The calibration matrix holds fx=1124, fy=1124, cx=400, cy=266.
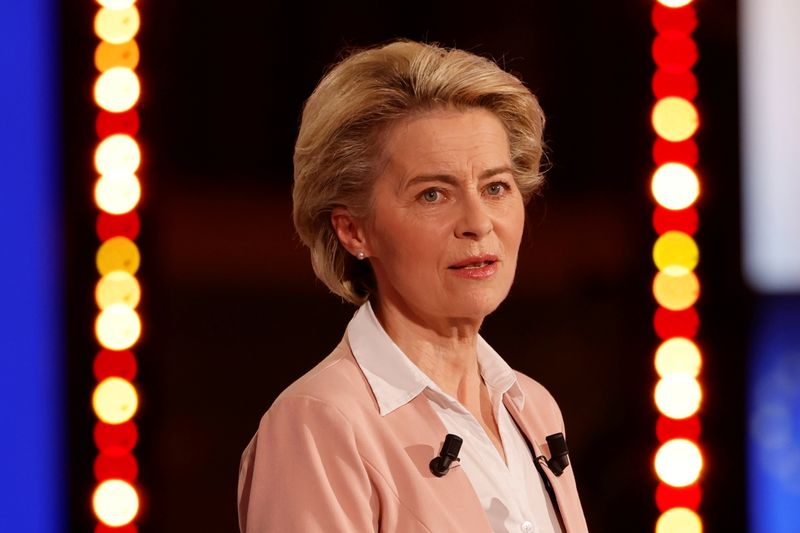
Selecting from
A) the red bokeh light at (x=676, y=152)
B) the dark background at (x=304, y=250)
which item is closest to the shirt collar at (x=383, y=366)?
the dark background at (x=304, y=250)

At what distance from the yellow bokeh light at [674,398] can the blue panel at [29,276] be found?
1.24m

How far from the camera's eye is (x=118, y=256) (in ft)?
7.20

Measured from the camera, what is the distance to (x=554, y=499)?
156cm

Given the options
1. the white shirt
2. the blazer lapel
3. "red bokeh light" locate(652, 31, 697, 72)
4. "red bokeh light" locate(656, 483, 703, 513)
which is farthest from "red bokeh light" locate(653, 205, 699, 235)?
the white shirt

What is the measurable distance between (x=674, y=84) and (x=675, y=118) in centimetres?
7

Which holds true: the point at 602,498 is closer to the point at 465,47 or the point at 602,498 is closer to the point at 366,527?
the point at 465,47

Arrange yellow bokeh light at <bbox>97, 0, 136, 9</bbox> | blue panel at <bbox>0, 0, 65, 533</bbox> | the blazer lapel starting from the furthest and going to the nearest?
1. yellow bokeh light at <bbox>97, 0, 136, 9</bbox>
2. blue panel at <bbox>0, 0, 65, 533</bbox>
3. the blazer lapel

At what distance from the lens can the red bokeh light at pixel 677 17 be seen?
240 cm

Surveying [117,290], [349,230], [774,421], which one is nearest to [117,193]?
[117,290]

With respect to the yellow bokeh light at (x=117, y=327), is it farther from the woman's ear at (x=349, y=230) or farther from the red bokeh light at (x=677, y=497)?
the red bokeh light at (x=677, y=497)

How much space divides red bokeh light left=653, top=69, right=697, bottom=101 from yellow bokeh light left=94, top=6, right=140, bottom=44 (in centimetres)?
110

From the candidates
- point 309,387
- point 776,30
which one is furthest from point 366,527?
point 776,30

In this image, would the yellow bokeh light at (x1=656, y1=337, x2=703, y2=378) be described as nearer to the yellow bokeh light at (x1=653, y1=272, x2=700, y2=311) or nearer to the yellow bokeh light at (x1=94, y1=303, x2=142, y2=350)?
the yellow bokeh light at (x1=653, y1=272, x2=700, y2=311)

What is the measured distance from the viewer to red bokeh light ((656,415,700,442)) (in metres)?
2.41
